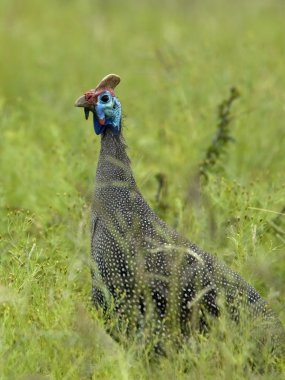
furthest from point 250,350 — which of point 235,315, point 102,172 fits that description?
point 102,172

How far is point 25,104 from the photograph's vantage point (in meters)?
7.45

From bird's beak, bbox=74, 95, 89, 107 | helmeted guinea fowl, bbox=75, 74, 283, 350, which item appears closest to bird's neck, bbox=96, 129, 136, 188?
helmeted guinea fowl, bbox=75, 74, 283, 350

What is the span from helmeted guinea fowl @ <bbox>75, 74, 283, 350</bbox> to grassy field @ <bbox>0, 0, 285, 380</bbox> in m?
0.13

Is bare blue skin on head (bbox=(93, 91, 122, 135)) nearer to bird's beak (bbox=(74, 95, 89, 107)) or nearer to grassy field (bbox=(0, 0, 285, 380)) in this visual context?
bird's beak (bbox=(74, 95, 89, 107))

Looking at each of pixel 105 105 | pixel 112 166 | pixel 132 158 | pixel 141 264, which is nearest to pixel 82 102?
pixel 105 105

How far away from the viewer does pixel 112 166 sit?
4082 mm

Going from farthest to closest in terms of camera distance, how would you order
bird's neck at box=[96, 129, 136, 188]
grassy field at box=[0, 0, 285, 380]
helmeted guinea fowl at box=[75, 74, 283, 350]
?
bird's neck at box=[96, 129, 136, 188]
helmeted guinea fowl at box=[75, 74, 283, 350]
grassy field at box=[0, 0, 285, 380]

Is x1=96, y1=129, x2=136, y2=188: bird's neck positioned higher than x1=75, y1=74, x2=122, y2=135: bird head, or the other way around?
x1=75, y1=74, x2=122, y2=135: bird head

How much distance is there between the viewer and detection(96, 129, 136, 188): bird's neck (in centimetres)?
407

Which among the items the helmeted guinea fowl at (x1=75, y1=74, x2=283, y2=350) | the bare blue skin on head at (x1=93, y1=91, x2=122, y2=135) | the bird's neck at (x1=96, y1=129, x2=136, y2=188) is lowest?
the helmeted guinea fowl at (x1=75, y1=74, x2=283, y2=350)

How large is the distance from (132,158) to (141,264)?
5.22 feet

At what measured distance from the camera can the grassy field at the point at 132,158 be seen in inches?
141

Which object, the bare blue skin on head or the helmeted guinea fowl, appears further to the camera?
the bare blue skin on head

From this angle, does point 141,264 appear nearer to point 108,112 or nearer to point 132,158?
point 108,112
